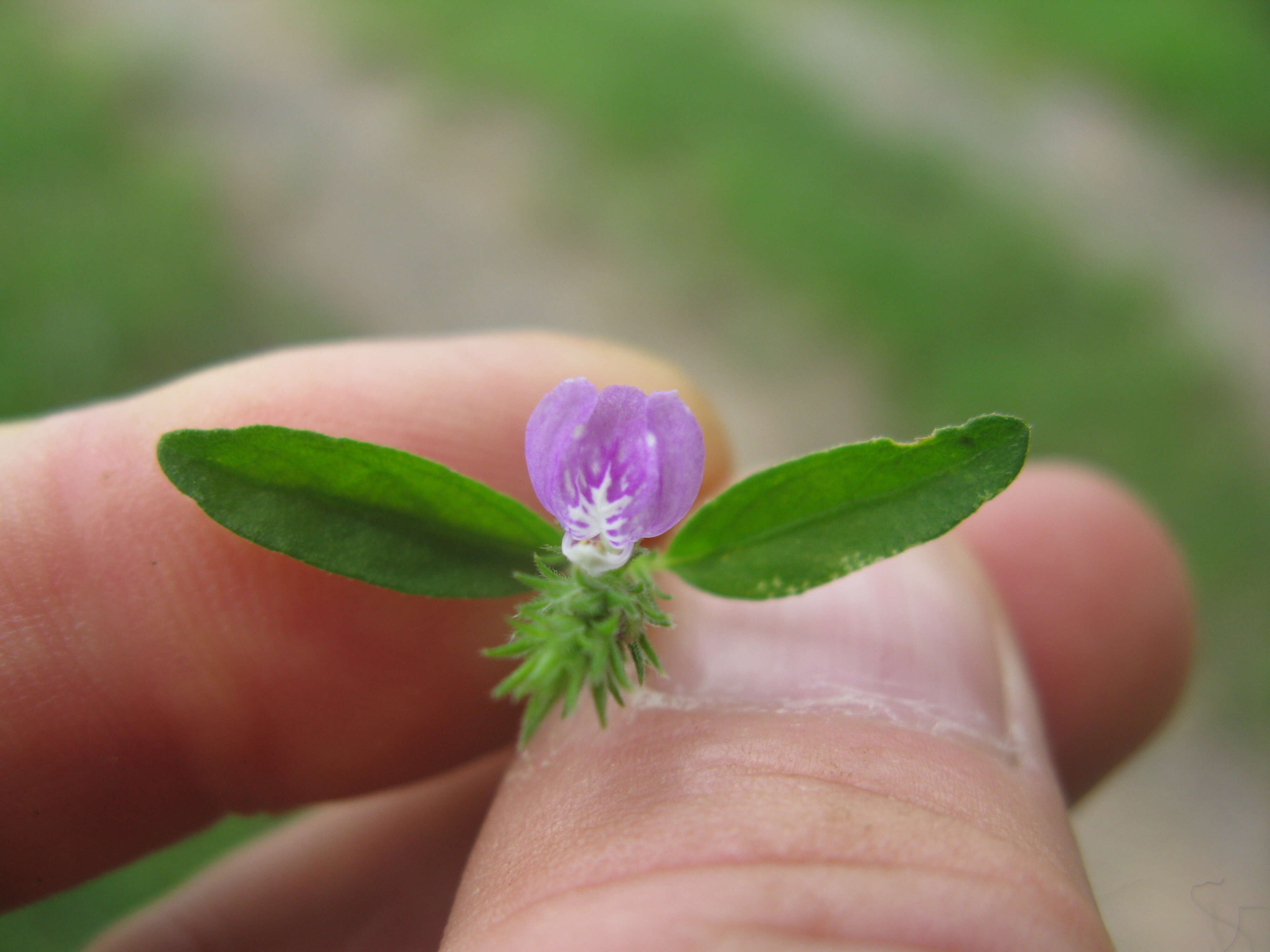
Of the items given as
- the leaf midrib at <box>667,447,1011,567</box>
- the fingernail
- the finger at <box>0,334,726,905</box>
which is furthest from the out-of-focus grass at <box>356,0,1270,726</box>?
the leaf midrib at <box>667,447,1011,567</box>

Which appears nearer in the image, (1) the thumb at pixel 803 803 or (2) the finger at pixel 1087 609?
(1) the thumb at pixel 803 803

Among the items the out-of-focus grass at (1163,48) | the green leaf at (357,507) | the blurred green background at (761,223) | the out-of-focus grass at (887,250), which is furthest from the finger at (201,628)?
the out-of-focus grass at (1163,48)

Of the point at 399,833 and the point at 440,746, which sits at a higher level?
the point at 440,746

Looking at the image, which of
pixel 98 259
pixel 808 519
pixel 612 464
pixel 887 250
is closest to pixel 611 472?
pixel 612 464

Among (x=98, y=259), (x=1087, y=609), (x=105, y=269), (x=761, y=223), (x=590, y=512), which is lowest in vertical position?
(x=1087, y=609)

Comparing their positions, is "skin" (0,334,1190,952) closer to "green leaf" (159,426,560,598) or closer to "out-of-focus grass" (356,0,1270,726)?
"green leaf" (159,426,560,598)

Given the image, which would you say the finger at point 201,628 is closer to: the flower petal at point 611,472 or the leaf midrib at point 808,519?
the leaf midrib at point 808,519

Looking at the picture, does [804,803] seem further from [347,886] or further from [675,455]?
[347,886]
